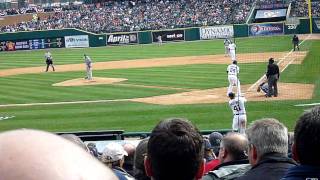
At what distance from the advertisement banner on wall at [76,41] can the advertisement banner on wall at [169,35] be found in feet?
26.5

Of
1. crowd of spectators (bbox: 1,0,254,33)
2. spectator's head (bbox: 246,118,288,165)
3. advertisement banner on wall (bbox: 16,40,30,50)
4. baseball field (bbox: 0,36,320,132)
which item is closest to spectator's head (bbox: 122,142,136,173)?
spectator's head (bbox: 246,118,288,165)

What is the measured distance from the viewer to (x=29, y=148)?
1356 millimetres

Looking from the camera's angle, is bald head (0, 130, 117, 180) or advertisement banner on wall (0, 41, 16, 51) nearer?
bald head (0, 130, 117, 180)

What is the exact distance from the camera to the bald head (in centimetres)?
133

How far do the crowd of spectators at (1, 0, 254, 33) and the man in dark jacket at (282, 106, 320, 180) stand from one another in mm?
54472

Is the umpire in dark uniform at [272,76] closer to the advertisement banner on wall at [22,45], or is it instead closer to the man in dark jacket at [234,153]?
the man in dark jacket at [234,153]

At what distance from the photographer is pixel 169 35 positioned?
55.8m

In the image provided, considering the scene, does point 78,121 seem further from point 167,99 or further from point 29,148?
point 29,148

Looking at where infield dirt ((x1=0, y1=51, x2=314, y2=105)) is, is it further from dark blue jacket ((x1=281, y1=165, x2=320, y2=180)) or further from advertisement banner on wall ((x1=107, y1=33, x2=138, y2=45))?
dark blue jacket ((x1=281, y1=165, x2=320, y2=180))

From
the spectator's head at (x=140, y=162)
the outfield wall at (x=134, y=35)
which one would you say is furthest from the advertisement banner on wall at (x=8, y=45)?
the spectator's head at (x=140, y=162)

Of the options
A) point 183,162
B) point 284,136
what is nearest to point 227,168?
point 284,136

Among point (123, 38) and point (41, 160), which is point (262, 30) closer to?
point (123, 38)

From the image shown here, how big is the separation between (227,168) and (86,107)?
18.8 meters

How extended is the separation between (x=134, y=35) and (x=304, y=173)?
176 ft
